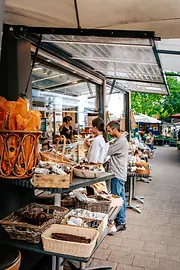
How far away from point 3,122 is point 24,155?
30cm

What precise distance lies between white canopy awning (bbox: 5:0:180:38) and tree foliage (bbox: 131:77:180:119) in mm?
20732

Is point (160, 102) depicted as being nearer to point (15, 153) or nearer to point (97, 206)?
point (97, 206)

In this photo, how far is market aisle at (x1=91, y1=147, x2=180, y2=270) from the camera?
349 cm

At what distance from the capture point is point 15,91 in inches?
112

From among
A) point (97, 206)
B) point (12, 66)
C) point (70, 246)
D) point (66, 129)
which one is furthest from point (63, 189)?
point (66, 129)

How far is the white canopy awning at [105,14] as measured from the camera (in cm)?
171

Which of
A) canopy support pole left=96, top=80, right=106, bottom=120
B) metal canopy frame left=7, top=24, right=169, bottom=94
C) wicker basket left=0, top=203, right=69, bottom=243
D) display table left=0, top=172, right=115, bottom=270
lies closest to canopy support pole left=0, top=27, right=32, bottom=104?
metal canopy frame left=7, top=24, right=169, bottom=94

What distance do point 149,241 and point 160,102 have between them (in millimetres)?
21409

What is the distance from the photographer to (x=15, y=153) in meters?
2.22

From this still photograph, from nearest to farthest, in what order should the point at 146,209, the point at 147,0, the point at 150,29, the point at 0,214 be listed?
the point at 147,0 < the point at 150,29 < the point at 0,214 < the point at 146,209

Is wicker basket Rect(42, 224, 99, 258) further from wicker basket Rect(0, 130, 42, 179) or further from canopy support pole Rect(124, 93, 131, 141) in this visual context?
canopy support pole Rect(124, 93, 131, 141)

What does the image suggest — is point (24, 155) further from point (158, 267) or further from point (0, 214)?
point (158, 267)

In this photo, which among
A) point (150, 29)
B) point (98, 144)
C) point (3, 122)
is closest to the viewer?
point (150, 29)

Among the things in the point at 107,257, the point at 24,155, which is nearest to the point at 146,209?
the point at 107,257
